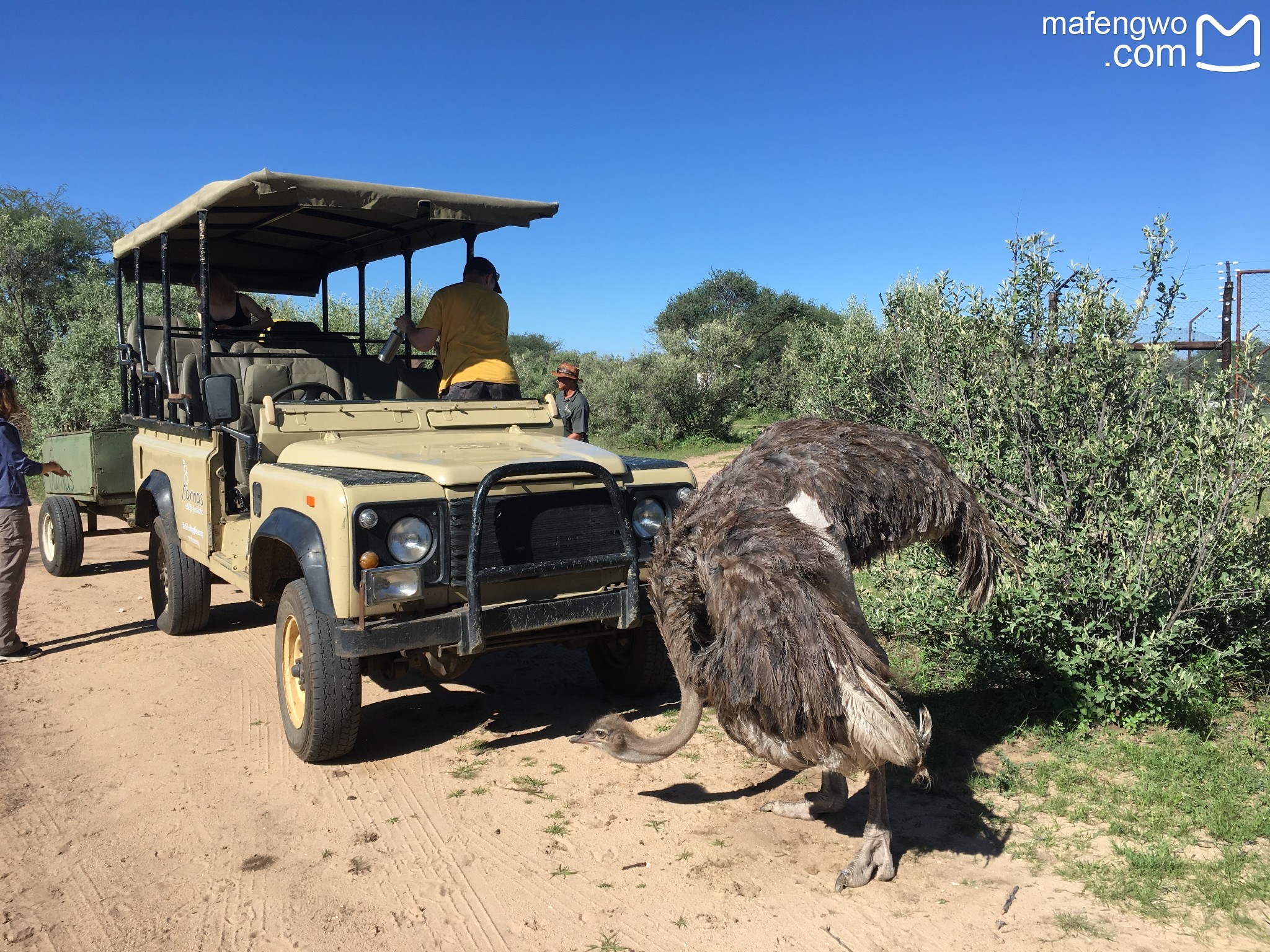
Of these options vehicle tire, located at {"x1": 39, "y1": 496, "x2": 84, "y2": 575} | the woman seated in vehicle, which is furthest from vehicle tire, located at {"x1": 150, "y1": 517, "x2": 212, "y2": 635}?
vehicle tire, located at {"x1": 39, "y1": 496, "x2": 84, "y2": 575}

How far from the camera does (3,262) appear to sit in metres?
19.6

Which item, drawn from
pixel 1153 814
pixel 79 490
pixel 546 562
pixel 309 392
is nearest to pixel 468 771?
pixel 546 562

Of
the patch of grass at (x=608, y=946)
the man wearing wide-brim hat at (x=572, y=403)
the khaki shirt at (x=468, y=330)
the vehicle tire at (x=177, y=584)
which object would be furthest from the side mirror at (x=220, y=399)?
the man wearing wide-brim hat at (x=572, y=403)

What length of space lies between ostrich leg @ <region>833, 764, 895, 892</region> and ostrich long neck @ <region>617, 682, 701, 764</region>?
77 centimetres

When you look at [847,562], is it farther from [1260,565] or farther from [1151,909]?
[1260,565]

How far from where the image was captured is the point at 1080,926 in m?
3.20

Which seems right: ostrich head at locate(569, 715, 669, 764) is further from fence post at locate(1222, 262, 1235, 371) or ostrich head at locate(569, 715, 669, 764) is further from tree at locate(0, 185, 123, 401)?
tree at locate(0, 185, 123, 401)

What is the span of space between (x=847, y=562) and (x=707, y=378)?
756 inches

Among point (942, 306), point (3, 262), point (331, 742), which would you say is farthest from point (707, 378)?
point (331, 742)

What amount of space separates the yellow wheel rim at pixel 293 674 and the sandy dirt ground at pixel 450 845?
9.0 inches

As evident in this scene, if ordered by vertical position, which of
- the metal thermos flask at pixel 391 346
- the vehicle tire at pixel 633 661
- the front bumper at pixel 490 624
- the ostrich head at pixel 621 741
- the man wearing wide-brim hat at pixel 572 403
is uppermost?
the metal thermos flask at pixel 391 346

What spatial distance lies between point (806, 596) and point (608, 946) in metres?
1.37

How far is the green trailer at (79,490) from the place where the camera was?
8.26m

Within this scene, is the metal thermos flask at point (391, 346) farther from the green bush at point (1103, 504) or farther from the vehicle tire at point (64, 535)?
the vehicle tire at point (64, 535)
